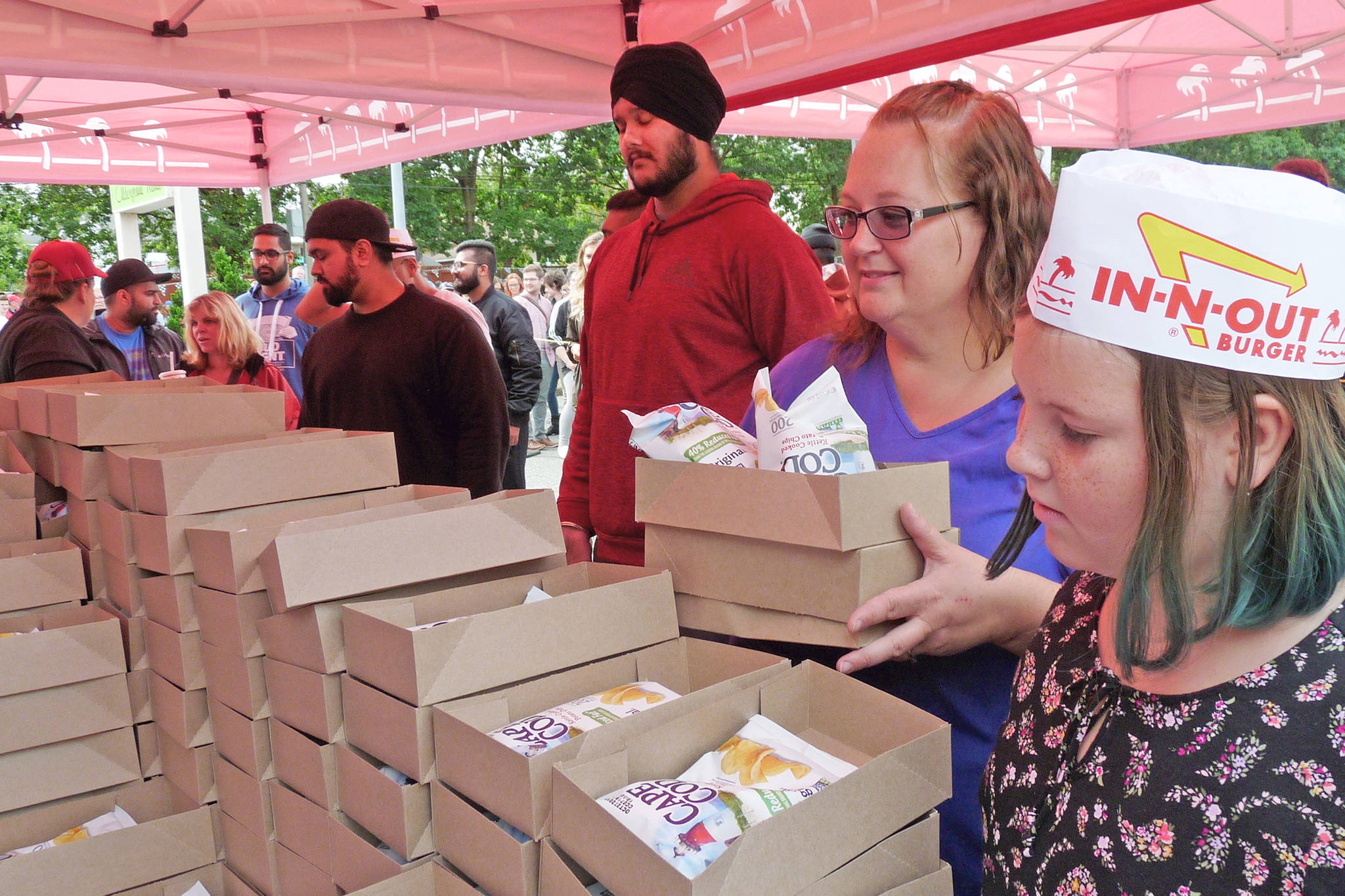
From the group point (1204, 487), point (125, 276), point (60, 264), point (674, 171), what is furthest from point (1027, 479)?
point (125, 276)

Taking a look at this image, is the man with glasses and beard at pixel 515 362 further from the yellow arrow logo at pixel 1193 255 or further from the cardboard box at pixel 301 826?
the yellow arrow logo at pixel 1193 255

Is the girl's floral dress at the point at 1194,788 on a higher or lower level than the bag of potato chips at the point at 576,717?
higher

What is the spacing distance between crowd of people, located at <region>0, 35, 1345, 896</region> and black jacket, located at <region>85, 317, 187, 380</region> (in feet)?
10.5

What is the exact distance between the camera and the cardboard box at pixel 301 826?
1400mm

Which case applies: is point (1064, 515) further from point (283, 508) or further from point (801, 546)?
point (283, 508)

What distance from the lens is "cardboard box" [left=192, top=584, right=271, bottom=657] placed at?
150cm

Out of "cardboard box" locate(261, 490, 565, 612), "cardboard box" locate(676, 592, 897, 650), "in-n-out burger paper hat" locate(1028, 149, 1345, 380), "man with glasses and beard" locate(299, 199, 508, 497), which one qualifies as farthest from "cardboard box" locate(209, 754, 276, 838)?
"man with glasses and beard" locate(299, 199, 508, 497)

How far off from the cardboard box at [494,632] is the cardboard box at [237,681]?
0.82ft

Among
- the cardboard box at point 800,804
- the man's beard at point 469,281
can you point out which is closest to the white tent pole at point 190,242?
the man's beard at point 469,281

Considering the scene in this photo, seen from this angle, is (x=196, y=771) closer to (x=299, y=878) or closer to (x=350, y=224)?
(x=299, y=878)

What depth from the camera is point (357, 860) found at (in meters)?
1.30

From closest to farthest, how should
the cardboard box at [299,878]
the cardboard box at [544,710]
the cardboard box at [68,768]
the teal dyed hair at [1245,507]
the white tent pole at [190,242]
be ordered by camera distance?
the teal dyed hair at [1245,507], the cardboard box at [544,710], the cardboard box at [299,878], the cardboard box at [68,768], the white tent pole at [190,242]

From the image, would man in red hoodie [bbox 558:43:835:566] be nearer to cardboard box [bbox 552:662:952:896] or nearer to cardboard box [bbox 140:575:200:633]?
cardboard box [bbox 140:575:200:633]

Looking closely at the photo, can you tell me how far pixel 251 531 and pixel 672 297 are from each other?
1084 mm
